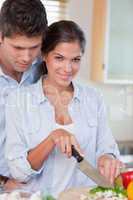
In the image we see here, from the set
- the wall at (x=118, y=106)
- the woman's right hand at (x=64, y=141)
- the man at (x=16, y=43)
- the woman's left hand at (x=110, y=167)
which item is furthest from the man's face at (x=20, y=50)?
the wall at (x=118, y=106)

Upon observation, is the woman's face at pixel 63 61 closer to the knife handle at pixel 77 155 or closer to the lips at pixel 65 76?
the lips at pixel 65 76

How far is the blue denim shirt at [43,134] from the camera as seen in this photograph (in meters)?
1.11

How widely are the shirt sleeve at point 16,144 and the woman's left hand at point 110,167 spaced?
18 centimetres

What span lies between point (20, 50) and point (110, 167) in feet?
1.37

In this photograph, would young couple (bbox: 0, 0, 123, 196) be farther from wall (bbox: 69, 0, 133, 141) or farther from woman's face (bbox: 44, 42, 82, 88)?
wall (bbox: 69, 0, 133, 141)

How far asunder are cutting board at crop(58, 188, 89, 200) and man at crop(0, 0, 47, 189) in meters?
0.16

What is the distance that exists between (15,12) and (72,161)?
1.49ft

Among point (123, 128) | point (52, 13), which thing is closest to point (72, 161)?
point (52, 13)

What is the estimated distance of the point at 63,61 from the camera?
1133 millimetres

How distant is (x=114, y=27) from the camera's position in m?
2.63

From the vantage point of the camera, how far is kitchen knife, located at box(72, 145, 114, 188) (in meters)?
0.99

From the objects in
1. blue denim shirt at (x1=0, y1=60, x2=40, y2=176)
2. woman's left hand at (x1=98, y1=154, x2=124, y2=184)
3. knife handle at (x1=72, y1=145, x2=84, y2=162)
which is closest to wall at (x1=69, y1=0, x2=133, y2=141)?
blue denim shirt at (x1=0, y1=60, x2=40, y2=176)

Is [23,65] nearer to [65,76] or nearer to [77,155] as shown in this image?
[65,76]

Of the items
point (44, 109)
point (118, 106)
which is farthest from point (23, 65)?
point (118, 106)
